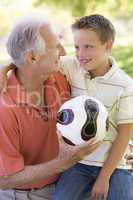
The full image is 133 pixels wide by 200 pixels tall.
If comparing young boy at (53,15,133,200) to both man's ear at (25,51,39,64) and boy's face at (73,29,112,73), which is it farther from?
man's ear at (25,51,39,64)

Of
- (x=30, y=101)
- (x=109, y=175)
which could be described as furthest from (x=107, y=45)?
(x=109, y=175)

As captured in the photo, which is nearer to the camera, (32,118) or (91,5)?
(32,118)

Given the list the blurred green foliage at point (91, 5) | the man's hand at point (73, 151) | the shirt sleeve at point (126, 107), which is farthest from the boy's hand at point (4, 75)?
the blurred green foliage at point (91, 5)

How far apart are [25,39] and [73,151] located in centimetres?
52

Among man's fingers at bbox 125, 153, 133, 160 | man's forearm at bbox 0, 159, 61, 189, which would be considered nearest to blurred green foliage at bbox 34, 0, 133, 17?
man's fingers at bbox 125, 153, 133, 160

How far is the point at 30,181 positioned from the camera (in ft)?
7.25

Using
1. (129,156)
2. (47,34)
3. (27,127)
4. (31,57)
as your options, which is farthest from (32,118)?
(129,156)

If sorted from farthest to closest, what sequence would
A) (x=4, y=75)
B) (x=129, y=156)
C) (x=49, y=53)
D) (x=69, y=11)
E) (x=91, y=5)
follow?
(x=69, y=11)
(x=91, y=5)
(x=129, y=156)
(x=4, y=75)
(x=49, y=53)

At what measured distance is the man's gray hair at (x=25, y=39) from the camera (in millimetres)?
2133

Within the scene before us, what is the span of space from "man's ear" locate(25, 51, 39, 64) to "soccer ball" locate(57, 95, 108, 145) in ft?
0.84

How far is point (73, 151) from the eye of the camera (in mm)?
2070

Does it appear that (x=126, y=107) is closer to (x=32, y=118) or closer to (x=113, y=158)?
(x=113, y=158)

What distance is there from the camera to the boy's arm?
2229 millimetres

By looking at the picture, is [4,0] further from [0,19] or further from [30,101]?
[30,101]
